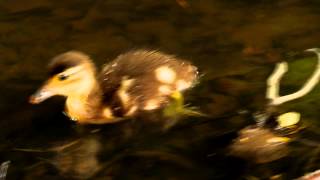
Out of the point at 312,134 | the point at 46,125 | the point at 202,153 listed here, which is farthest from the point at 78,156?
the point at 312,134

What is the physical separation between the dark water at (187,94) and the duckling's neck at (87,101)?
45 millimetres

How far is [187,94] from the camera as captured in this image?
79.5 inches

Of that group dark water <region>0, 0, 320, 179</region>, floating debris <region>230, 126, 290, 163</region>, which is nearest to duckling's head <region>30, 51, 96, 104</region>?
dark water <region>0, 0, 320, 179</region>

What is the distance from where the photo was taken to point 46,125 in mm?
1938

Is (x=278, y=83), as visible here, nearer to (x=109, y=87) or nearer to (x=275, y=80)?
(x=275, y=80)

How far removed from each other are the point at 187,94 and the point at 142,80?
19 cm

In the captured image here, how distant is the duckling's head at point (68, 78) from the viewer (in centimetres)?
186

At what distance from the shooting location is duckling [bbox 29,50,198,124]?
1876 millimetres

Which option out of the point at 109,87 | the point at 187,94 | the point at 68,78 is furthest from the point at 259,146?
the point at 68,78

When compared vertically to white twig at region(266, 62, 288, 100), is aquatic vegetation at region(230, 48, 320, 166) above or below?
below

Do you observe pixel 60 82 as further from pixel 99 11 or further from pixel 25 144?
pixel 99 11

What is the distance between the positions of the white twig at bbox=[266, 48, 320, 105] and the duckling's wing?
27 centimetres

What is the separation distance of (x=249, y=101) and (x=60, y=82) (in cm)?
60

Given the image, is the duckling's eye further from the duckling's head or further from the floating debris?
the floating debris
